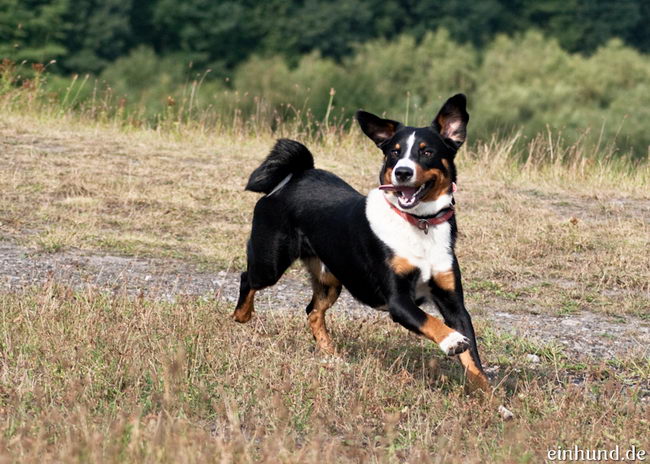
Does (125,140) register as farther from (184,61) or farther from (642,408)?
(184,61)

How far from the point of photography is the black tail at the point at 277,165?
6281mm

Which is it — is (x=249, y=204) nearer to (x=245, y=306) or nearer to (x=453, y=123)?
(x=245, y=306)

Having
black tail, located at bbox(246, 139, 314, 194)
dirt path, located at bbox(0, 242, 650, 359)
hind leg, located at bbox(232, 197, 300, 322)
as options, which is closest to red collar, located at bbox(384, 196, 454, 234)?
hind leg, located at bbox(232, 197, 300, 322)

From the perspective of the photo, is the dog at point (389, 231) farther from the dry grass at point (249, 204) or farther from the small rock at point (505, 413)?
the dry grass at point (249, 204)

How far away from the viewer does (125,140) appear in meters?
13.5

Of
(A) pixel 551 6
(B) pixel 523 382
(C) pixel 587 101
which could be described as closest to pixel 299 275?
(B) pixel 523 382

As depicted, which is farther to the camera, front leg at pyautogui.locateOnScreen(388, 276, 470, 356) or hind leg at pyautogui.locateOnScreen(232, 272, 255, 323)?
hind leg at pyautogui.locateOnScreen(232, 272, 255, 323)

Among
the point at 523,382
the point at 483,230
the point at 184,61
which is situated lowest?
the point at 184,61

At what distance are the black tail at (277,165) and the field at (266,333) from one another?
88 centimetres

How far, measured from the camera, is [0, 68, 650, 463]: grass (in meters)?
4.21

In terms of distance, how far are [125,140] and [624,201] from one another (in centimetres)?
642

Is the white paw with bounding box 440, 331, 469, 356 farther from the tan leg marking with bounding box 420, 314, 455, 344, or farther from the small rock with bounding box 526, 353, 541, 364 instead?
the small rock with bounding box 526, 353, 541, 364

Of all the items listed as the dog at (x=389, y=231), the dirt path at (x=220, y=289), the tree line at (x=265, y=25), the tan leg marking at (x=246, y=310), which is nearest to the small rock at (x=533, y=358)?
the dirt path at (x=220, y=289)

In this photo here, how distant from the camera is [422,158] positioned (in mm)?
5266
